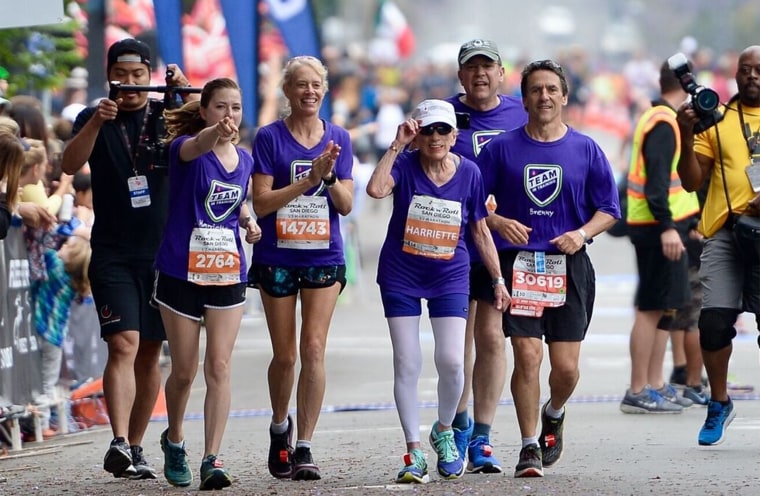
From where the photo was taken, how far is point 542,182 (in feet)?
29.9

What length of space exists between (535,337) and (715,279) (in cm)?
137

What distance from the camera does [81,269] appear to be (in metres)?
12.0

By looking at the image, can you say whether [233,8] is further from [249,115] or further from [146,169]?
[146,169]

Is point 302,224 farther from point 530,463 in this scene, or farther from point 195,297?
point 530,463

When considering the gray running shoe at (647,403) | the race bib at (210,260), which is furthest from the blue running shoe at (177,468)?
the gray running shoe at (647,403)

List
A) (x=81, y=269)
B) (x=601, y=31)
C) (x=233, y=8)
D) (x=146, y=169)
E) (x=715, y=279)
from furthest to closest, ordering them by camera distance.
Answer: (x=601, y=31), (x=233, y=8), (x=81, y=269), (x=715, y=279), (x=146, y=169)

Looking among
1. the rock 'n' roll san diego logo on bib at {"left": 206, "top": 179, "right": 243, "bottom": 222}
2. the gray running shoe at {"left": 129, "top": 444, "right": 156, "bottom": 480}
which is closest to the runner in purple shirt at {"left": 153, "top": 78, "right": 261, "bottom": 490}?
the rock 'n' roll san diego logo on bib at {"left": 206, "top": 179, "right": 243, "bottom": 222}

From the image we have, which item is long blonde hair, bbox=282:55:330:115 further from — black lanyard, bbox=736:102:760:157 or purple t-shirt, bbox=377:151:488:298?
black lanyard, bbox=736:102:760:157

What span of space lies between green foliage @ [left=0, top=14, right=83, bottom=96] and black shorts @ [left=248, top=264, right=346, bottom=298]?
5969 millimetres

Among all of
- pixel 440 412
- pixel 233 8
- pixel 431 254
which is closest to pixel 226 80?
pixel 431 254

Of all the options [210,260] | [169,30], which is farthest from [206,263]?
[169,30]

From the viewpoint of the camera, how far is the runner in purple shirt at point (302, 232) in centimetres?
907

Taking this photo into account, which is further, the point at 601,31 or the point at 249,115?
the point at 601,31

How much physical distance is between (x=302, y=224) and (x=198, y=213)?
544mm
